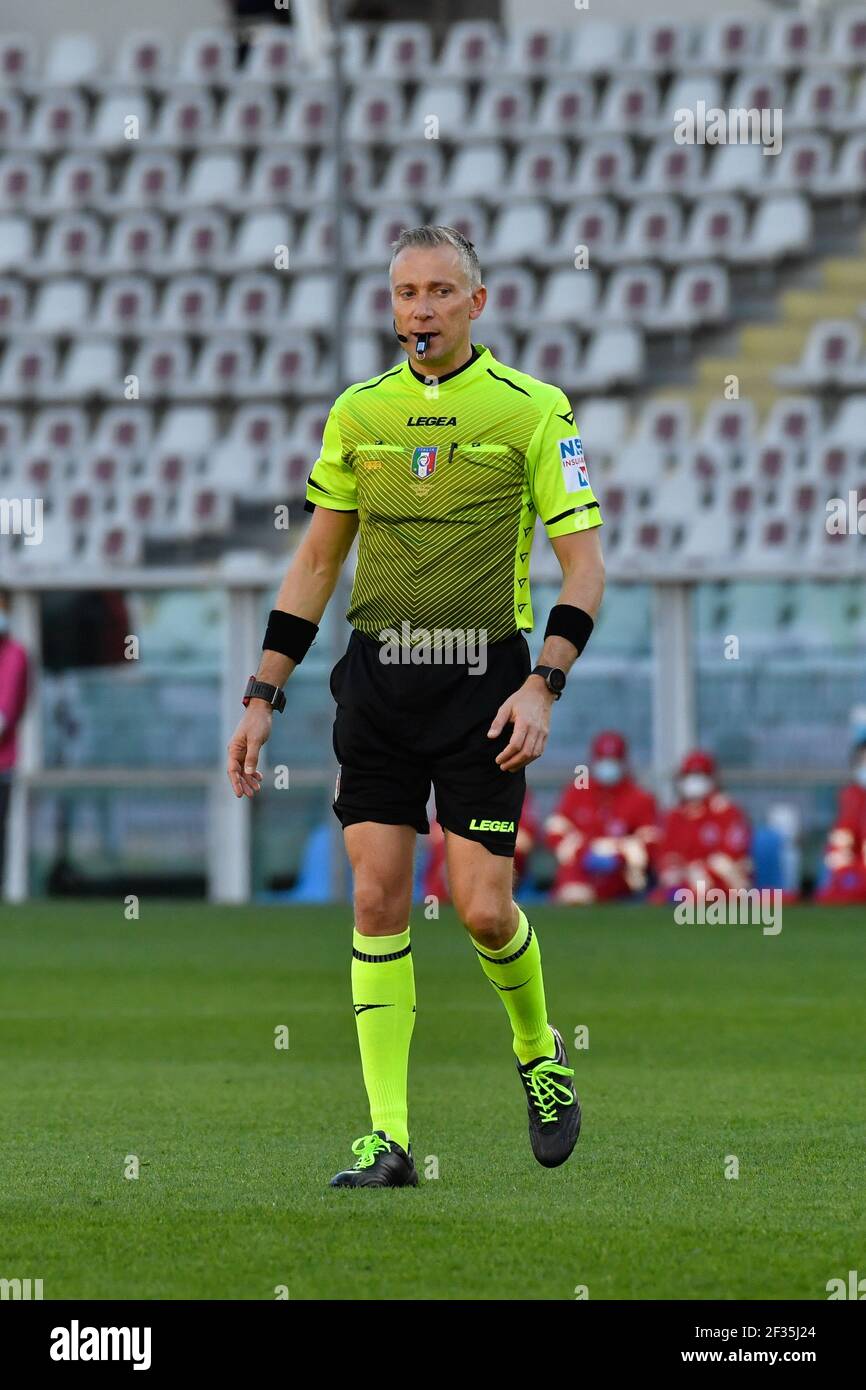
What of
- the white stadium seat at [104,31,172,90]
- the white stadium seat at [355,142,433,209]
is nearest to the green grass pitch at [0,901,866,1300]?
the white stadium seat at [355,142,433,209]

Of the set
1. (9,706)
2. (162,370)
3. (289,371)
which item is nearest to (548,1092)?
(9,706)

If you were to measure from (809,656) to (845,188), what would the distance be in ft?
23.6

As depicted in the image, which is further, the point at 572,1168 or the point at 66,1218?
the point at 572,1168

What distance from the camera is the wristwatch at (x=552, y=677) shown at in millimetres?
5281

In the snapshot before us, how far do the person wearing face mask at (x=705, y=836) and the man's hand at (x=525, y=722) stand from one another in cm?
1139

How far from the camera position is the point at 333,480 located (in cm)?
551

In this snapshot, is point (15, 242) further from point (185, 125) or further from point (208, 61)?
point (208, 61)

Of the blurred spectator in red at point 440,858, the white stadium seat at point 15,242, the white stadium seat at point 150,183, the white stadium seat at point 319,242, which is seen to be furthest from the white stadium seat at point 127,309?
the blurred spectator in red at point 440,858

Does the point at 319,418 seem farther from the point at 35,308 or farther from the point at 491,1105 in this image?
the point at 491,1105

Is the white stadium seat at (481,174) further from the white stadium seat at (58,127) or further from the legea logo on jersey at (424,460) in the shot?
the legea logo on jersey at (424,460)

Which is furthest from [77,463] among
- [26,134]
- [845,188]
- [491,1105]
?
[491,1105]

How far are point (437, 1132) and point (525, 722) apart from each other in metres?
1.65

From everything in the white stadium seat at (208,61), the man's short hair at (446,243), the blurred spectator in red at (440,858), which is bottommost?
the man's short hair at (446,243)

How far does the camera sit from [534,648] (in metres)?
18.6
